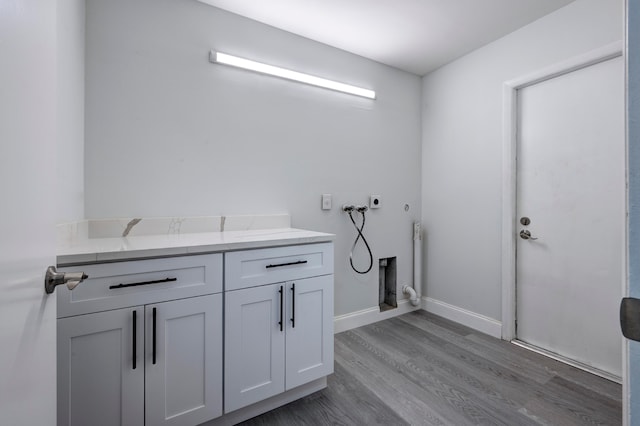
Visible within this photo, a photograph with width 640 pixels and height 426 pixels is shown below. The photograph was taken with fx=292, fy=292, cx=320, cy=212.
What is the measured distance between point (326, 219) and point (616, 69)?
202 centimetres

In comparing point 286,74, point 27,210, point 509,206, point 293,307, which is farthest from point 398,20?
point 27,210

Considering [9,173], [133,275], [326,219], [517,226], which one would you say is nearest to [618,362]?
[517,226]

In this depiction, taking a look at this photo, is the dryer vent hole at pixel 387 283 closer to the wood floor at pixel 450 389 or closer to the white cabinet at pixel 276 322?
the wood floor at pixel 450 389

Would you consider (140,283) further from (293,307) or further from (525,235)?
(525,235)

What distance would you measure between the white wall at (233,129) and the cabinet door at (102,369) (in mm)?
737

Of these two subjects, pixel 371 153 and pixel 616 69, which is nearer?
pixel 616 69

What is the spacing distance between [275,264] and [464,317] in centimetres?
191

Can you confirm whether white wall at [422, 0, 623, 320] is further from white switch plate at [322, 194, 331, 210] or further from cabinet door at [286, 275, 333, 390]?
cabinet door at [286, 275, 333, 390]

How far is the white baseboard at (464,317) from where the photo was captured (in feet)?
7.56

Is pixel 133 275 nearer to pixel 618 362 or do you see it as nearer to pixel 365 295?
pixel 365 295

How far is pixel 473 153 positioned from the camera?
2459 millimetres

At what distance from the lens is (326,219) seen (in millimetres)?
2354

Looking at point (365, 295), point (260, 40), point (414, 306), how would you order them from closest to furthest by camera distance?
point (260, 40) < point (365, 295) < point (414, 306)

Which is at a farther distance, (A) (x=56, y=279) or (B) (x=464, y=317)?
(B) (x=464, y=317)
